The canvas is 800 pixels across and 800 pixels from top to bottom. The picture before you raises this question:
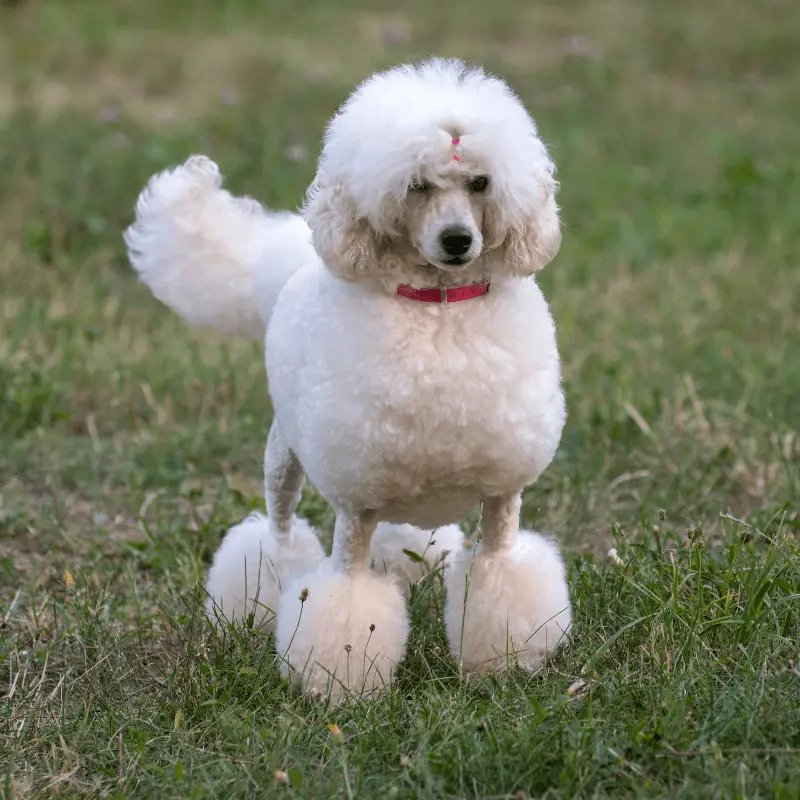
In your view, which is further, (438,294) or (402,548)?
(402,548)

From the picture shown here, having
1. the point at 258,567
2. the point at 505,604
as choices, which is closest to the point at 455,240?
the point at 505,604

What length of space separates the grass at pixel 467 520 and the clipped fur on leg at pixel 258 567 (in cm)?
13

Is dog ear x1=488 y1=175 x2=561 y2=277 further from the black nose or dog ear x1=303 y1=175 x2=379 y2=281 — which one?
dog ear x1=303 y1=175 x2=379 y2=281

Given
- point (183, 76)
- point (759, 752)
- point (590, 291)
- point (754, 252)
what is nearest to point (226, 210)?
point (759, 752)

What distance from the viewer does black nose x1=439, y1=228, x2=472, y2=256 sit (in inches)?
98.7

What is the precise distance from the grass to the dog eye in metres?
1.01

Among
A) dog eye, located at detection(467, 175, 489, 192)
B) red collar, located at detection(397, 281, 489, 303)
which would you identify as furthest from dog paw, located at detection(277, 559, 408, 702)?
dog eye, located at detection(467, 175, 489, 192)

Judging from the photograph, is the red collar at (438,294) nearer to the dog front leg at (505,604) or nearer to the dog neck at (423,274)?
the dog neck at (423,274)

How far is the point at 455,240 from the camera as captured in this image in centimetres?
252

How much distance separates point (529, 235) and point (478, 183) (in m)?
0.16

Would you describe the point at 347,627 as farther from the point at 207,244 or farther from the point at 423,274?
the point at 207,244

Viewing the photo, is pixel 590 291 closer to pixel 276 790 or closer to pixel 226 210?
pixel 226 210

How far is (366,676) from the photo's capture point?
2.88 m

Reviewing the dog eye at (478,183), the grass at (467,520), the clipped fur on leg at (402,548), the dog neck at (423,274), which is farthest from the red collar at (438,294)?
the clipped fur on leg at (402,548)
